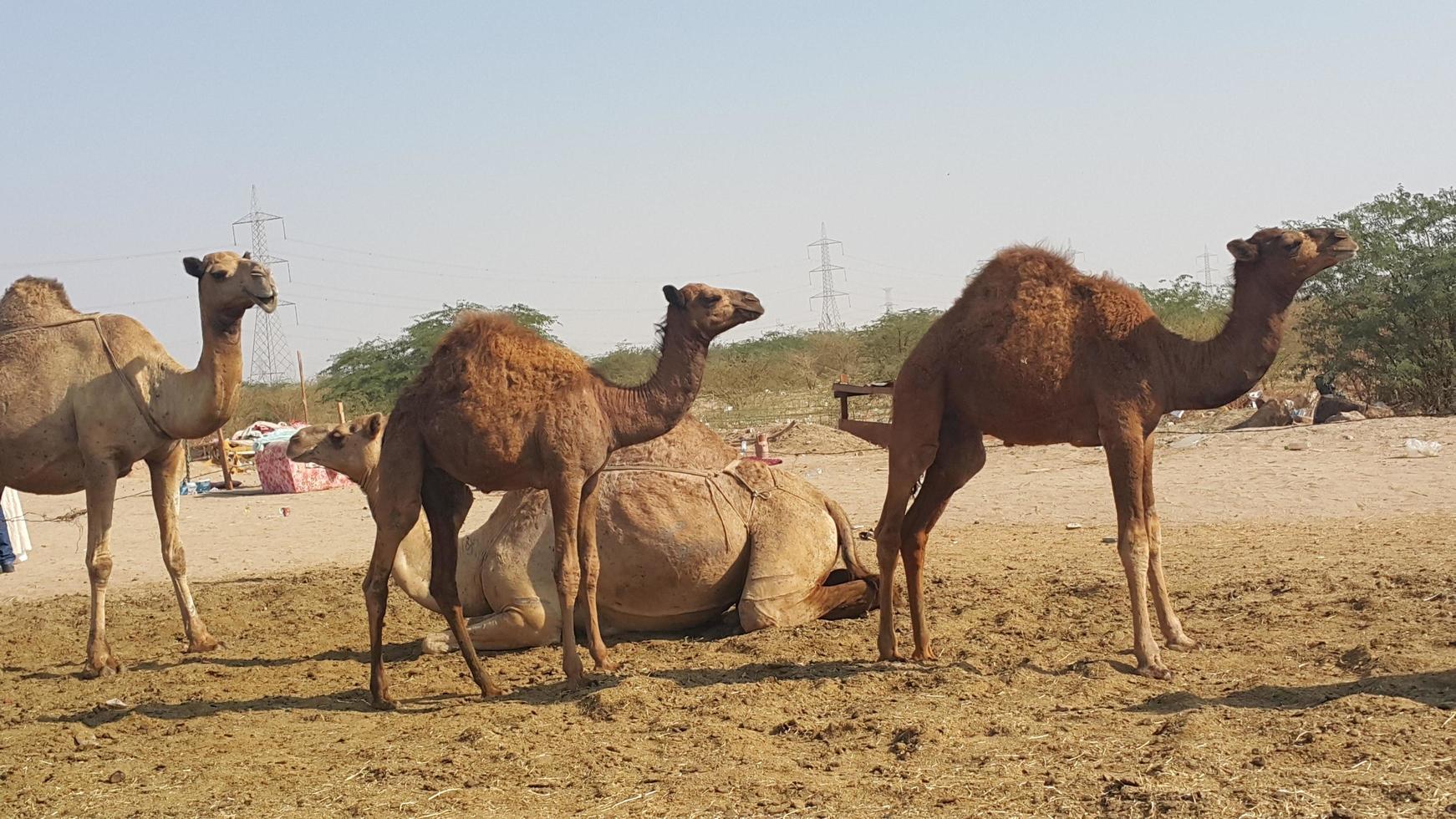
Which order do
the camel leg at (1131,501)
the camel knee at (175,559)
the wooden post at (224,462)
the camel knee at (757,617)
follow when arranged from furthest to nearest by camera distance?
the wooden post at (224,462) → the camel knee at (175,559) → the camel knee at (757,617) → the camel leg at (1131,501)

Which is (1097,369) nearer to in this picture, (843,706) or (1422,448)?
(843,706)

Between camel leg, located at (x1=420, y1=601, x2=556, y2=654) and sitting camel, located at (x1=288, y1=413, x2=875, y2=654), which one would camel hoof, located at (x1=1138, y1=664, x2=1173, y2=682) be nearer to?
sitting camel, located at (x1=288, y1=413, x2=875, y2=654)

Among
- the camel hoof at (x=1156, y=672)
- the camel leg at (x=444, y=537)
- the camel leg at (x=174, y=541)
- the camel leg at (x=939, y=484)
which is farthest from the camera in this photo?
the camel leg at (x=174, y=541)

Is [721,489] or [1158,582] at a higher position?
[721,489]

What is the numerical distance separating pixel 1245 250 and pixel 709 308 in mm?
2786

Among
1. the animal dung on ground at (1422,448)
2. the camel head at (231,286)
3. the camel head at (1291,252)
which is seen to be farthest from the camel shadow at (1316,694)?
the animal dung on ground at (1422,448)

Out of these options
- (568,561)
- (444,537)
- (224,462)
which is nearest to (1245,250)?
(568,561)

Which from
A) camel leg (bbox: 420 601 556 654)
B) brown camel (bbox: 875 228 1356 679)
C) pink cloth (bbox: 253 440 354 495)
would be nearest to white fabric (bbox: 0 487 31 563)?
pink cloth (bbox: 253 440 354 495)

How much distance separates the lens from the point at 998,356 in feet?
22.6

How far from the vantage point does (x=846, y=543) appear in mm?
8492

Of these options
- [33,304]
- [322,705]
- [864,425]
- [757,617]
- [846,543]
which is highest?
[33,304]

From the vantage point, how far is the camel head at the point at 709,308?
696 cm

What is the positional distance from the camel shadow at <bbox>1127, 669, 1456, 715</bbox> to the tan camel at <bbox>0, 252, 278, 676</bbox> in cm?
567

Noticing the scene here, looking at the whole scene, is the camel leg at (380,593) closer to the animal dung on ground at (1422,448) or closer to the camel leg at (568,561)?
the camel leg at (568,561)
